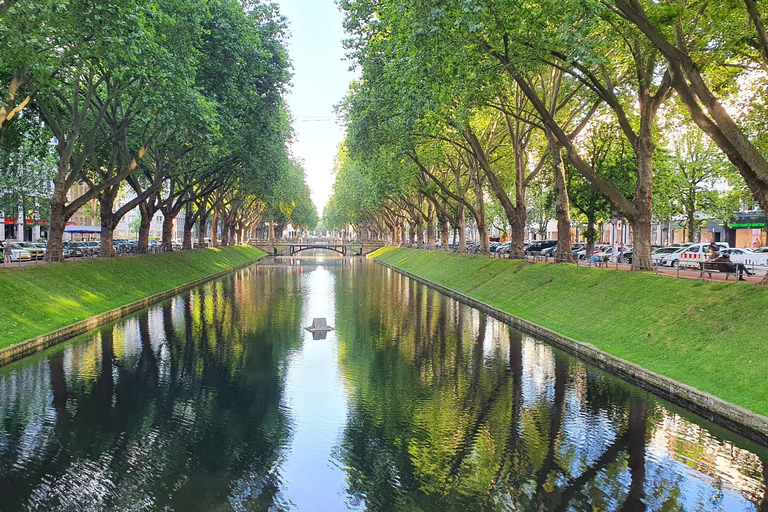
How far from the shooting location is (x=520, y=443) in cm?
1034

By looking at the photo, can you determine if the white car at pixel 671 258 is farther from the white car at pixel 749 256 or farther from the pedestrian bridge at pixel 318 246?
the pedestrian bridge at pixel 318 246

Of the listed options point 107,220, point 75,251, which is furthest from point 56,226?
point 75,251

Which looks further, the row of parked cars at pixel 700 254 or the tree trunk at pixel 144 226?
the tree trunk at pixel 144 226

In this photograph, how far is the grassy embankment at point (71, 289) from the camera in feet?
63.4

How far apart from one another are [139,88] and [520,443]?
21482 millimetres

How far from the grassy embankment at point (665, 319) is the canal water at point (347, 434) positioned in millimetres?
1314

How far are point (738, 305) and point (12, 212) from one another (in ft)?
207

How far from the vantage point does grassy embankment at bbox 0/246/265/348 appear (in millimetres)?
19312

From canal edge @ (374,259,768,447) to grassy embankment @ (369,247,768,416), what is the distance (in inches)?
9.2

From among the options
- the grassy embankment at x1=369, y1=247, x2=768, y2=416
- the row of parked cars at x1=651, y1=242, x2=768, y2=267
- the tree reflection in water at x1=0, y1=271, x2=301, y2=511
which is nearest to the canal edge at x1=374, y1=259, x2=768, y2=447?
the grassy embankment at x1=369, y1=247, x2=768, y2=416

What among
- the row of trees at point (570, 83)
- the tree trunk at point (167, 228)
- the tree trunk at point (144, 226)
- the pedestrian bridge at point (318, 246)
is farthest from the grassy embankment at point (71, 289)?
the pedestrian bridge at point (318, 246)

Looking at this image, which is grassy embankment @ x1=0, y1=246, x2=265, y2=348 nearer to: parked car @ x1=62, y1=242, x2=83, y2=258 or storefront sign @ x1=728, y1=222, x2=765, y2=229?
parked car @ x1=62, y1=242, x2=83, y2=258

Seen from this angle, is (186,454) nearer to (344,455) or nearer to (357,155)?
(344,455)

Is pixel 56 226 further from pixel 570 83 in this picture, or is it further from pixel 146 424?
pixel 570 83
